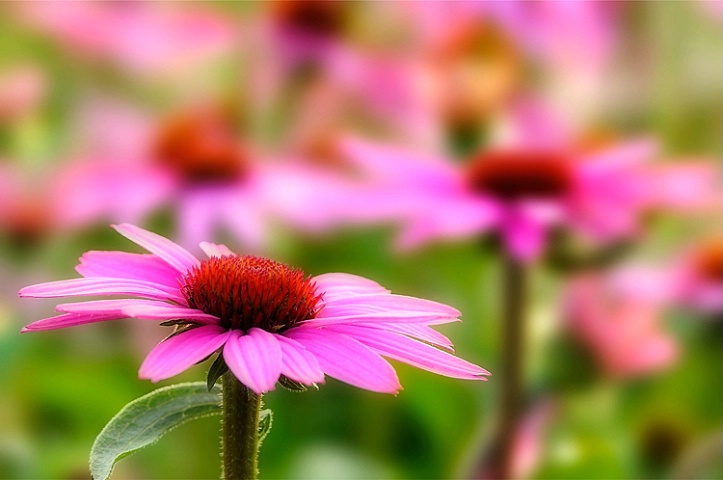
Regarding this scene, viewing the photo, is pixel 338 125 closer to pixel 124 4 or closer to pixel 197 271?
pixel 124 4

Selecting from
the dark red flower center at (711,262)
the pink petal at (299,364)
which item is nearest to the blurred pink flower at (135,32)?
the dark red flower center at (711,262)

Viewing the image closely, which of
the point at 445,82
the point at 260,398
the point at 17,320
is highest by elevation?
the point at 445,82

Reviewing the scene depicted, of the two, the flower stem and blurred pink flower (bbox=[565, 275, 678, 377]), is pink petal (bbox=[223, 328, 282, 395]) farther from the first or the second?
blurred pink flower (bbox=[565, 275, 678, 377])

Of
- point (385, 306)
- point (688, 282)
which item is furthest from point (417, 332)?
point (688, 282)

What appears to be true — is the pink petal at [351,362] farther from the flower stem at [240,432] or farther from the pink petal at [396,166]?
the pink petal at [396,166]

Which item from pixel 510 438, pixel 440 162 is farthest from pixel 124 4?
pixel 510 438

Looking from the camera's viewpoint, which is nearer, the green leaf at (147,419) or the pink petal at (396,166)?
the green leaf at (147,419)
